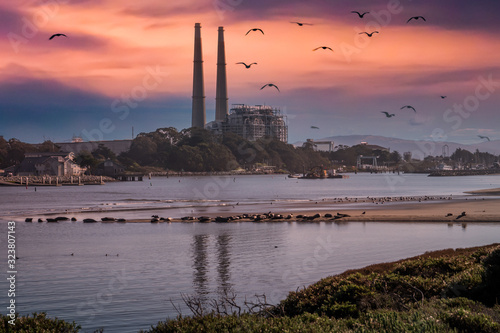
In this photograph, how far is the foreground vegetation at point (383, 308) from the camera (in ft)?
40.1

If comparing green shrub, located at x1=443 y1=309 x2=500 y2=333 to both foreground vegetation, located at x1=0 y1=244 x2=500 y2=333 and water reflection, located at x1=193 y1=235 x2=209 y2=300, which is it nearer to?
foreground vegetation, located at x1=0 y1=244 x2=500 y2=333

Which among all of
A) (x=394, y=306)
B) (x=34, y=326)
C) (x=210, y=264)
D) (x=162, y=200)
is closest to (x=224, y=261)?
(x=210, y=264)

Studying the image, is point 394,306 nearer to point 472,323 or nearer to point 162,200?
point 472,323

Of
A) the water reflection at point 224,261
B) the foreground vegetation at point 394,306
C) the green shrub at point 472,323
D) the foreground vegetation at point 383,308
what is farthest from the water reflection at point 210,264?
the green shrub at point 472,323

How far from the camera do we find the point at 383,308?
50.7 ft

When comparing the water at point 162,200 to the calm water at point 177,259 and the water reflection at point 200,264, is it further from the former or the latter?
the water reflection at point 200,264

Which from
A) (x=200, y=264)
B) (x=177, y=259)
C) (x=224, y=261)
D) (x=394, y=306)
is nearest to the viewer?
(x=394, y=306)

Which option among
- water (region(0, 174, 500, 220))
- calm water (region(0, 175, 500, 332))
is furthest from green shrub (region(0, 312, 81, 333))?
water (region(0, 174, 500, 220))

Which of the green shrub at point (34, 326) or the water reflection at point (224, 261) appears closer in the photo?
the green shrub at point (34, 326)

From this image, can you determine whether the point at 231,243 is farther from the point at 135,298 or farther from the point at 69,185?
the point at 69,185

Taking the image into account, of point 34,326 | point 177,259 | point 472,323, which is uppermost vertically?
point 472,323

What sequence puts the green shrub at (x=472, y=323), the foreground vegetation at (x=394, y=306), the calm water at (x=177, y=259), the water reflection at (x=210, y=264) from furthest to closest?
the water reflection at (x=210, y=264) < the calm water at (x=177, y=259) < the foreground vegetation at (x=394, y=306) < the green shrub at (x=472, y=323)

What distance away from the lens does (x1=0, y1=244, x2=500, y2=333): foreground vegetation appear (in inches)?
481

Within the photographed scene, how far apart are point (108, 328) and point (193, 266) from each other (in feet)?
39.0
